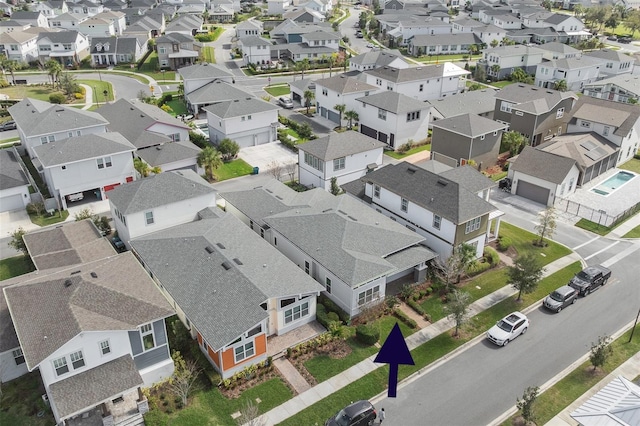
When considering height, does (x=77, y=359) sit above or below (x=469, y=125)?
below

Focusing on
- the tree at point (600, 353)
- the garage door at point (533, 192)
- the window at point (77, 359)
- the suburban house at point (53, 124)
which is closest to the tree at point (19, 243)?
the suburban house at point (53, 124)

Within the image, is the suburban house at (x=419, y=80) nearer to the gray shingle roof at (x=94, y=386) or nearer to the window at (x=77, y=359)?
the gray shingle roof at (x=94, y=386)

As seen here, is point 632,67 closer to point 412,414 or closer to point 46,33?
point 412,414

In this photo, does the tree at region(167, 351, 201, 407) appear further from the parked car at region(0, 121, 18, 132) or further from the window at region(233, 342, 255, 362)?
the parked car at region(0, 121, 18, 132)

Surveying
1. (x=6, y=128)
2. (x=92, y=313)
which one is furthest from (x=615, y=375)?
(x=6, y=128)

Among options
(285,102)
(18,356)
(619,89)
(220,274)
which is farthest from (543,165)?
(18,356)

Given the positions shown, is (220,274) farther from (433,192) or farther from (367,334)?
(433,192)

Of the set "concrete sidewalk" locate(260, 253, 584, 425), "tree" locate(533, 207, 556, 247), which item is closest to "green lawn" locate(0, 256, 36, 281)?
"concrete sidewalk" locate(260, 253, 584, 425)
